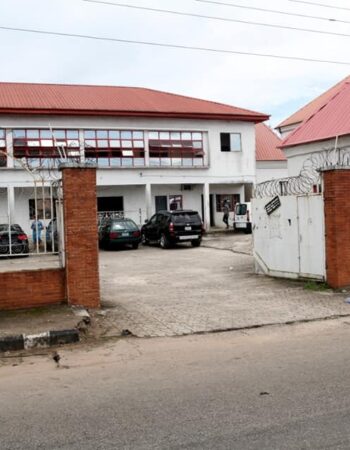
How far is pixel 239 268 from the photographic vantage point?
15.6 m

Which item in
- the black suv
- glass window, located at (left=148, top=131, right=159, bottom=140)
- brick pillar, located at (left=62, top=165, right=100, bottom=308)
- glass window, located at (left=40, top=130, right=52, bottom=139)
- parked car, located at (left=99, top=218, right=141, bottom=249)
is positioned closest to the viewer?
brick pillar, located at (left=62, top=165, right=100, bottom=308)

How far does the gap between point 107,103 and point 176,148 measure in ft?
16.6

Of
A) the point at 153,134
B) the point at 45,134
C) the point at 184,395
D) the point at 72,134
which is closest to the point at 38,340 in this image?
the point at 184,395

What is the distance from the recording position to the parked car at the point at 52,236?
9906 millimetres

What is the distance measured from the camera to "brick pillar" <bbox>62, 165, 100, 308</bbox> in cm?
952

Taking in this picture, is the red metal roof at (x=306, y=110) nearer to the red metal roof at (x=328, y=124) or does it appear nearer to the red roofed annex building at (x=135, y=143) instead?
the red roofed annex building at (x=135, y=143)

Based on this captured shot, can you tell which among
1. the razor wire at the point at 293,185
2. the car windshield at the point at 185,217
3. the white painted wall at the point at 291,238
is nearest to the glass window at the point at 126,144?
the car windshield at the point at 185,217

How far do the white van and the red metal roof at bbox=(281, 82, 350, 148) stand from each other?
831cm

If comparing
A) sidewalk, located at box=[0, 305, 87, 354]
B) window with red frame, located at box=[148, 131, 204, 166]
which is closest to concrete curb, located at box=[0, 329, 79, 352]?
sidewalk, located at box=[0, 305, 87, 354]

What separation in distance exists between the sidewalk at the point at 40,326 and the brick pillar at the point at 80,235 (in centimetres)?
45

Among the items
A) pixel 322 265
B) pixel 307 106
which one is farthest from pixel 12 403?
pixel 307 106

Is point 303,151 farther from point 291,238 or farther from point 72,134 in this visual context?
point 72,134

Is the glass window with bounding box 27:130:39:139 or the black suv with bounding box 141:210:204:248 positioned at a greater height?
the glass window with bounding box 27:130:39:139

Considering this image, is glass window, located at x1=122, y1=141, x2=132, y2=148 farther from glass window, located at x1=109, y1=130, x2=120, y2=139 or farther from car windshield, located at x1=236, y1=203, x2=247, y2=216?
car windshield, located at x1=236, y1=203, x2=247, y2=216
